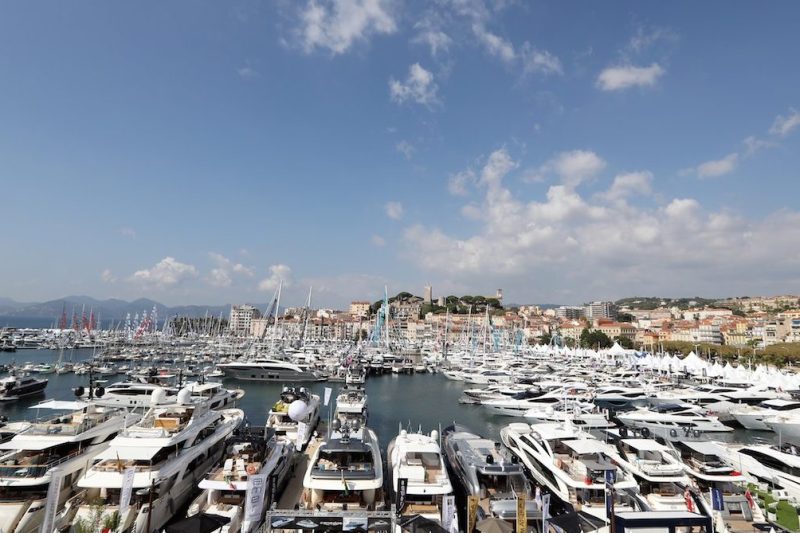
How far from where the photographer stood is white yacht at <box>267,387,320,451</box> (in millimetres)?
20820

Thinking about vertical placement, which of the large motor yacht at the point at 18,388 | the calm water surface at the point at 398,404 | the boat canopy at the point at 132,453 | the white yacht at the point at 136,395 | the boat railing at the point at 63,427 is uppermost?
the boat railing at the point at 63,427

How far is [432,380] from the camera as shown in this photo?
60.4 metres

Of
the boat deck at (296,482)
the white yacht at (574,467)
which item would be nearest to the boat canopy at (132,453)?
the boat deck at (296,482)

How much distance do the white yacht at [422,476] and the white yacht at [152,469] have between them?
7.14 m

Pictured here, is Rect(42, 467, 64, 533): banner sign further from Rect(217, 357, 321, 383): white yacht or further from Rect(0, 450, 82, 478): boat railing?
Rect(217, 357, 321, 383): white yacht

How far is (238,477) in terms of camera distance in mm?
13961

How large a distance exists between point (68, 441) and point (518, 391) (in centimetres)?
3439

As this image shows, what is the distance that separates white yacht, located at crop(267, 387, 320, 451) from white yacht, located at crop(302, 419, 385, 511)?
513cm

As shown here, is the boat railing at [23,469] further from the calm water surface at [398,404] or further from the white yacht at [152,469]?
the calm water surface at [398,404]

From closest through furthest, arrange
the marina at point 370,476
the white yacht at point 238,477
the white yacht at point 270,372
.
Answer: the marina at point 370,476
the white yacht at point 238,477
the white yacht at point 270,372

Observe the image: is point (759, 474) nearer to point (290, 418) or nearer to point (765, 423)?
point (765, 423)

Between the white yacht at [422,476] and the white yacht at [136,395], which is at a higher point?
the white yacht at [422,476]

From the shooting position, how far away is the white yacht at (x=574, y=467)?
45.6 ft

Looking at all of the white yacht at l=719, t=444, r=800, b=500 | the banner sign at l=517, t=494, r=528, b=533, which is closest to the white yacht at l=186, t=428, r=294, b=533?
the banner sign at l=517, t=494, r=528, b=533
